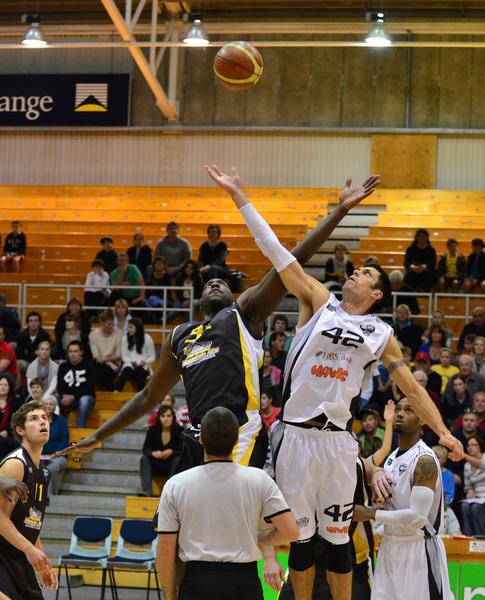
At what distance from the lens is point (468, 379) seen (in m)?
13.9

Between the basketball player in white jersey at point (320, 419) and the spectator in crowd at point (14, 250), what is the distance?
1411 cm

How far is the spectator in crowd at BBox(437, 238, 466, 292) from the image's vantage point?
1755cm

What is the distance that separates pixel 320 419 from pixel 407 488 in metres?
1.51

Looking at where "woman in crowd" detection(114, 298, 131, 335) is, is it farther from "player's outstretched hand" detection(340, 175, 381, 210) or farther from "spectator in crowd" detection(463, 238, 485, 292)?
"player's outstretched hand" detection(340, 175, 381, 210)

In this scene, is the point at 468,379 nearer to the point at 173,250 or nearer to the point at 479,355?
the point at 479,355

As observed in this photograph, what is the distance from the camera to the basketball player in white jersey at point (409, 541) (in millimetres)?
7301

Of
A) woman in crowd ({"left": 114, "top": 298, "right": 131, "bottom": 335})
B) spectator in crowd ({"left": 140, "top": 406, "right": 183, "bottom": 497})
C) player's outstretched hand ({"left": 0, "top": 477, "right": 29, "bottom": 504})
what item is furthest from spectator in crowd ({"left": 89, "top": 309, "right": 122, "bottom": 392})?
player's outstretched hand ({"left": 0, "top": 477, "right": 29, "bottom": 504})

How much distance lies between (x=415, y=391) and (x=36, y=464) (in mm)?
2657

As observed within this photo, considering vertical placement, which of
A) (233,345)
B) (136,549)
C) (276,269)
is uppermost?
(276,269)

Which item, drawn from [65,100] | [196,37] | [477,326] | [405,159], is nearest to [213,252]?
[196,37]

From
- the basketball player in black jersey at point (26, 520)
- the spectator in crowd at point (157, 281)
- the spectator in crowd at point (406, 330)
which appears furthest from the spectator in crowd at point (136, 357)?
the basketball player in black jersey at point (26, 520)

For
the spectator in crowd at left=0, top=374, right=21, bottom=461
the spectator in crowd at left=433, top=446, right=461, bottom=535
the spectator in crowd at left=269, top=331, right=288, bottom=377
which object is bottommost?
the spectator in crowd at left=433, top=446, right=461, bottom=535

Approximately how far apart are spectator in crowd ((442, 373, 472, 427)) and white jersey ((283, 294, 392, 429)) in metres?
7.59

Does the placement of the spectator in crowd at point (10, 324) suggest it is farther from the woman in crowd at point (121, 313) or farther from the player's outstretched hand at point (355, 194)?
the player's outstretched hand at point (355, 194)
